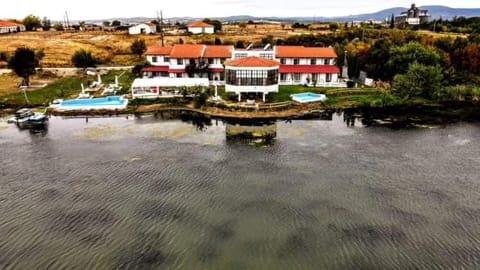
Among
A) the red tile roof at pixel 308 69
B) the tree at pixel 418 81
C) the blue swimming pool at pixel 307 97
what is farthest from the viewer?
the red tile roof at pixel 308 69

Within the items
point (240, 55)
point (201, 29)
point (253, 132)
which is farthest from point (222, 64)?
point (201, 29)

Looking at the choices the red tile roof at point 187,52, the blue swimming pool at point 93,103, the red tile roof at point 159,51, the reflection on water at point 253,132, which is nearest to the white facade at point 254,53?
the red tile roof at point 187,52

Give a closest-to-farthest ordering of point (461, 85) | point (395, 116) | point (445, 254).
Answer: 1. point (445, 254)
2. point (395, 116)
3. point (461, 85)

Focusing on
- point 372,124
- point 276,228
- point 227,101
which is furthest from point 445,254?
point 227,101

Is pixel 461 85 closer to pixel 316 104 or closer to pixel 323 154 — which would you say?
pixel 316 104

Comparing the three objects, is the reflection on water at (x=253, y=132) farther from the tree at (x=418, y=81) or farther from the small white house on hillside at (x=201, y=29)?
the small white house on hillside at (x=201, y=29)

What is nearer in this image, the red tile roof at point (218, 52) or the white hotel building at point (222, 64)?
the white hotel building at point (222, 64)
